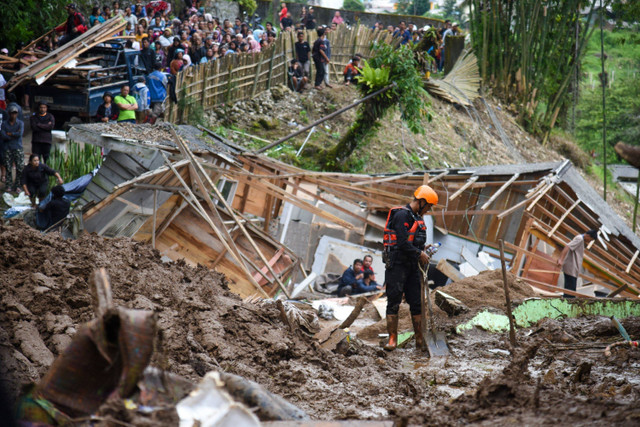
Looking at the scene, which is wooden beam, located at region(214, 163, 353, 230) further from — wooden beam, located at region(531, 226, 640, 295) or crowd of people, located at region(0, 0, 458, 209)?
wooden beam, located at region(531, 226, 640, 295)

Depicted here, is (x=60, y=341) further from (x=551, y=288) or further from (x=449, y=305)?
(x=551, y=288)

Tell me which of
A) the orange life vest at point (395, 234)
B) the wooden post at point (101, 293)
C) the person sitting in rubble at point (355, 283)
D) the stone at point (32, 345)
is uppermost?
the wooden post at point (101, 293)

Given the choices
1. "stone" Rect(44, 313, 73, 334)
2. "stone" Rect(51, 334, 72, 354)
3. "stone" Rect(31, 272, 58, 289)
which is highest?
"stone" Rect(51, 334, 72, 354)

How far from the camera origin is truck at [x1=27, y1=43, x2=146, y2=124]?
14.9 meters

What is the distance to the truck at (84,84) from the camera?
14.9 metres

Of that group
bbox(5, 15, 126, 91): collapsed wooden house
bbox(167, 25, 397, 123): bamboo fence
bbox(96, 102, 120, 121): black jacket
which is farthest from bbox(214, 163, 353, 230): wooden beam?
bbox(167, 25, 397, 123): bamboo fence

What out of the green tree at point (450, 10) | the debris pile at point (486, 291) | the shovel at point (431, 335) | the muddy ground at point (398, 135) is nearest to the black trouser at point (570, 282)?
the debris pile at point (486, 291)

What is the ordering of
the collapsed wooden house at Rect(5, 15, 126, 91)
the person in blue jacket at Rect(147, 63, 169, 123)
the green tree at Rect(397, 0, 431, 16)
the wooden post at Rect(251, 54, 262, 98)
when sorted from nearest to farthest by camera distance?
the collapsed wooden house at Rect(5, 15, 126, 91) → the person in blue jacket at Rect(147, 63, 169, 123) → the wooden post at Rect(251, 54, 262, 98) → the green tree at Rect(397, 0, 431, 16)

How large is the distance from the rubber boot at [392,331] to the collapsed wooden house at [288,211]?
96.0 inches

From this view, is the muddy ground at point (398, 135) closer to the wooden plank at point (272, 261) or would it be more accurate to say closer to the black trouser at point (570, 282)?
the wooden plank at point (272, 261)

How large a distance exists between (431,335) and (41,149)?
29.5 ft

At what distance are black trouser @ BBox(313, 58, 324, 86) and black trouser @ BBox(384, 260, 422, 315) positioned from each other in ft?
56.6

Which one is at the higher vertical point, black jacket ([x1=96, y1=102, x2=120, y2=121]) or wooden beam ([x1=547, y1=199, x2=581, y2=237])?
black jacket ([x1=96, y1=102, x2=120, y2=121])

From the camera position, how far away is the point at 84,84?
49.0ft
